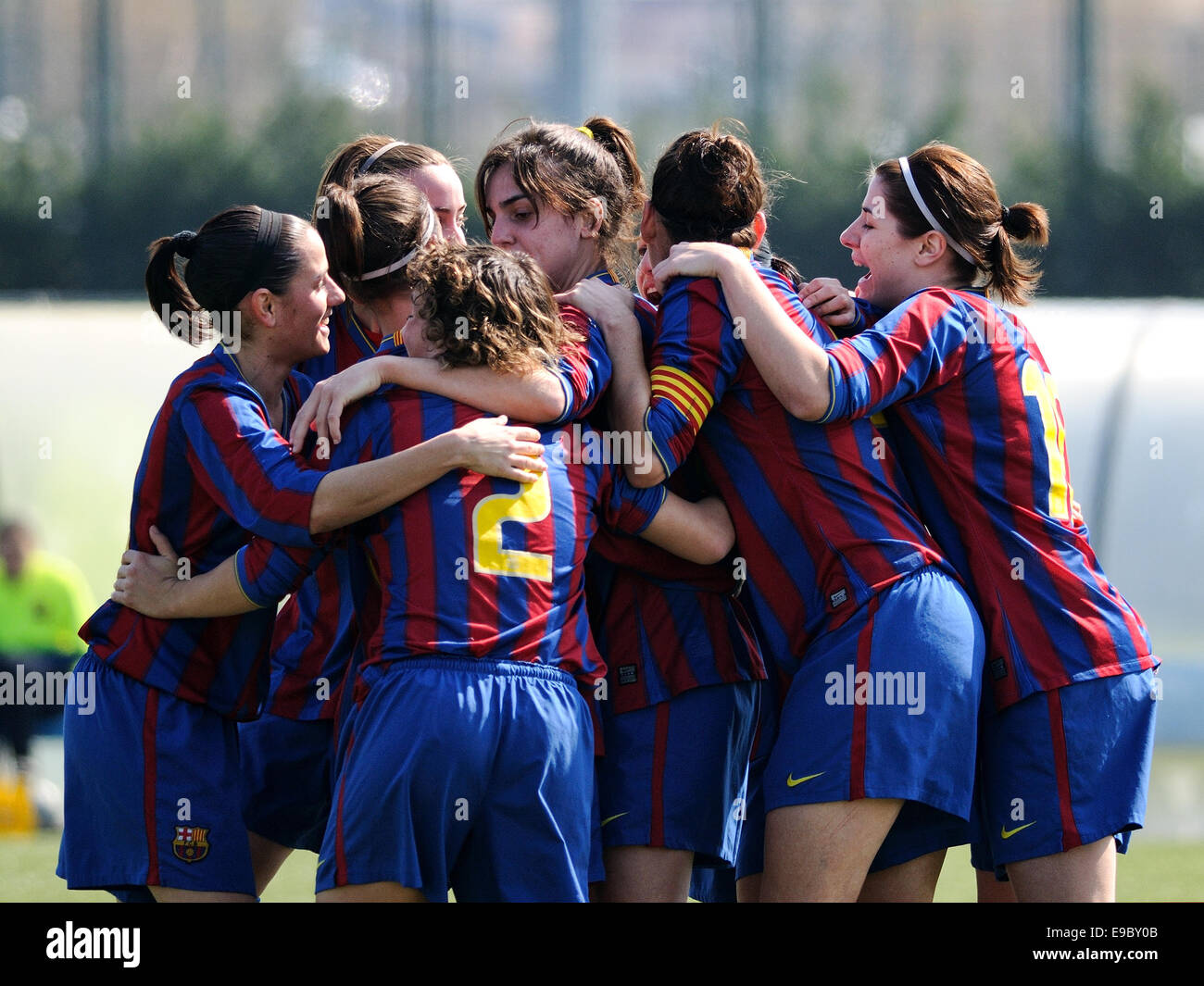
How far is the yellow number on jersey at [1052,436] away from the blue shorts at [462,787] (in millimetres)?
1117

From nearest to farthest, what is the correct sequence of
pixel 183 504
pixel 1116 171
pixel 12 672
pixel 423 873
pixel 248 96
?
1. pixel 423 873
2. pixel 183 504
3. pixel 12 672
4. pixel 1116 171
5. pixel 248 96

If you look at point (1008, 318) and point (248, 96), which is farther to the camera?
point (248, 96)

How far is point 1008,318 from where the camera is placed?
3129 millimetres

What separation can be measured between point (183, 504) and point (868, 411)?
1.40 metres

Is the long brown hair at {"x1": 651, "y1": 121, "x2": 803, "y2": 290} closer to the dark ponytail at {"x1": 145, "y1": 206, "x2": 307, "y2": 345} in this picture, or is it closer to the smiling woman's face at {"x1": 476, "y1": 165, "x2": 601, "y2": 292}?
the smiling woman's face at {"x1": 476, "y1": 165, "x2": 601, "y2": 292}

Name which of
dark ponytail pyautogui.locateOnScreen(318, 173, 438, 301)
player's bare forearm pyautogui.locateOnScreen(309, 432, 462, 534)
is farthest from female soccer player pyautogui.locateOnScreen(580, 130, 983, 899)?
dark ponytail pyautogui.locateOnScreen(318, 173, 438, 301)

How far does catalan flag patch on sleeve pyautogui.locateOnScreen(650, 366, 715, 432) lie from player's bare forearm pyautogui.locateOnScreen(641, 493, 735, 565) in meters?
0.17

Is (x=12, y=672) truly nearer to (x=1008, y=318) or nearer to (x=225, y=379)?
(x=225, y=379)

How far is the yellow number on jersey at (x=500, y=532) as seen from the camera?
2.65 meters

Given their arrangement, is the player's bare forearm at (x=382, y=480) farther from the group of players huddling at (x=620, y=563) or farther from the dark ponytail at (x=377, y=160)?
→ the dark ponytail at (x=377, y=160)

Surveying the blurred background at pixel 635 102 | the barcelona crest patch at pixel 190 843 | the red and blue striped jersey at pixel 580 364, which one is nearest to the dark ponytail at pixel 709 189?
the red and blue striped jersey at pixel 580 364

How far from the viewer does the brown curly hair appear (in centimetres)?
273

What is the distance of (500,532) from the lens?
2.67m
